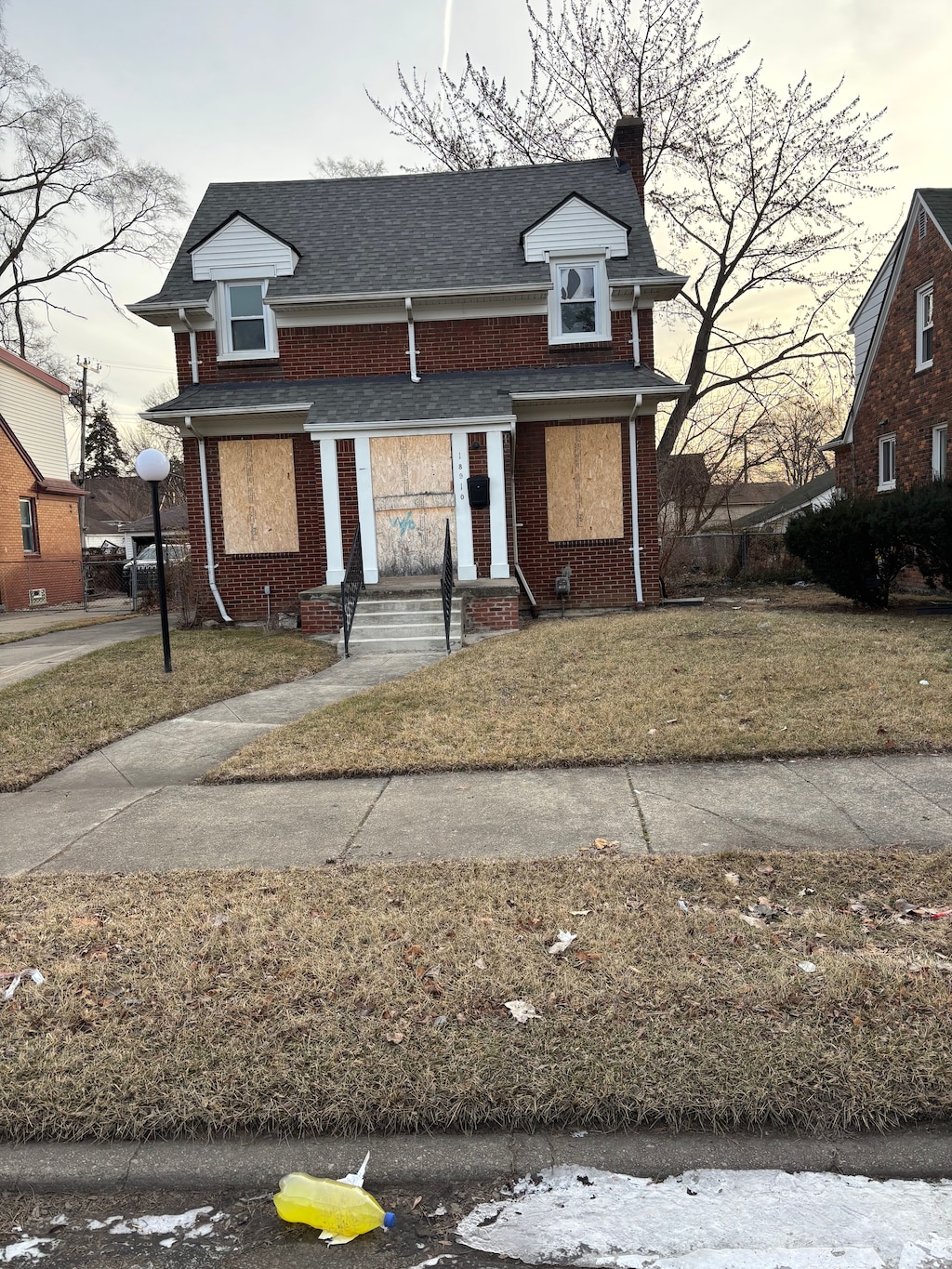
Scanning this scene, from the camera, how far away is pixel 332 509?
44.7ft

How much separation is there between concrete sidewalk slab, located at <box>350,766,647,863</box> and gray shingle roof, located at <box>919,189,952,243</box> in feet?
53.1

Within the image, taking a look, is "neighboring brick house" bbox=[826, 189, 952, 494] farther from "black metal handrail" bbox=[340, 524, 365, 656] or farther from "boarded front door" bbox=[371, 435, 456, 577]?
"black metal handrail" bbox=[340, 524, 365, 656]

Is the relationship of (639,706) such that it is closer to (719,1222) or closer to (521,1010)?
(521,1010)

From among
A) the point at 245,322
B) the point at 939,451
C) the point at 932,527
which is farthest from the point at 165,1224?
the point at 939,451

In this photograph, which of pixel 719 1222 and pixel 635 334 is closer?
pixel 719 1222

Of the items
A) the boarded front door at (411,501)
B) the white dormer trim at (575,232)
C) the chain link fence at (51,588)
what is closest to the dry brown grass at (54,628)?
the chain link fence at (51,588)

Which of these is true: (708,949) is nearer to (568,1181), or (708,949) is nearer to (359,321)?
(568,1181)

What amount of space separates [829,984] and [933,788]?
2.84 meters

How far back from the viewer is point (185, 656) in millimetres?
11031

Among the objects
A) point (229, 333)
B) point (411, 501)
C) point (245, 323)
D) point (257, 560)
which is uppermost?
point (245, 323)

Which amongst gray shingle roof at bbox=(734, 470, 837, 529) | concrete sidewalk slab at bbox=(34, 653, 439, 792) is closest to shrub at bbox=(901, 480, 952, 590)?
concrete sidewalk slab at bbox=(34, 653, 439, 792)

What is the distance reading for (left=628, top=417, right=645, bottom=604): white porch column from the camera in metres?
14.9

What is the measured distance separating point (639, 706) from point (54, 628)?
43.1ft

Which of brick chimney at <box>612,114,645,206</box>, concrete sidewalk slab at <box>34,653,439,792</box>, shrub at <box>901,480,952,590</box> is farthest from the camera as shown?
brick chimney at <box>612,114,645,206</box>
